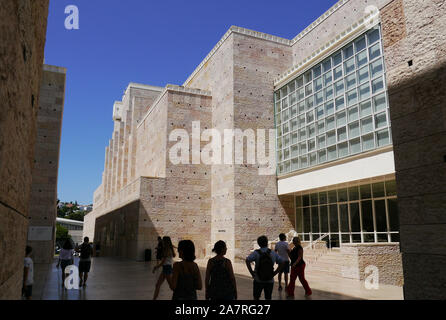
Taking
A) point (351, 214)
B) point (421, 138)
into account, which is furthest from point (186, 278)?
point (351, 214)

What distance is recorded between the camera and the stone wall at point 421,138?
19.8 feet

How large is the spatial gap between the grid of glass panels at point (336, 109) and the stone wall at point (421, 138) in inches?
456

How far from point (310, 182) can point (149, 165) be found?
16.2 metres

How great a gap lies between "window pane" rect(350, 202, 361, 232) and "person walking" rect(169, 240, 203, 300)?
18.4m

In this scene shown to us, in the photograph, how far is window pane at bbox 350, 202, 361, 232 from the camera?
21078mm

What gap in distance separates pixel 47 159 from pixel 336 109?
18.1 m

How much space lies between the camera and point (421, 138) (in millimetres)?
6445

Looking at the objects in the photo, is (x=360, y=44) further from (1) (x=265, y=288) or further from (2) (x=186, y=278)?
(2) (x=186, y=278)

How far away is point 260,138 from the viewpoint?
26359mm

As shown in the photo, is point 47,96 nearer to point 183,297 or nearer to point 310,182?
point 310,182

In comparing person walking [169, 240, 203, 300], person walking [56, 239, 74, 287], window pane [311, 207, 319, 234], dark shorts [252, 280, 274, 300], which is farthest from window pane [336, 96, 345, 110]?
person walking [169, 240, 203, 300]

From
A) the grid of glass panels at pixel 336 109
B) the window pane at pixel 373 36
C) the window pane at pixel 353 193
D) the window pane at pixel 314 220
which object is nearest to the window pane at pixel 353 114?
the grid of glass panels at pixel 336 109

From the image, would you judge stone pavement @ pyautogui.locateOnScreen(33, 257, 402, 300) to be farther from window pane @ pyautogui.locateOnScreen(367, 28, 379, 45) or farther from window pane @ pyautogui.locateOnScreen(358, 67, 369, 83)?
window pane @ pyautogui.locateOnScreen(367, 28, 379, 45)
